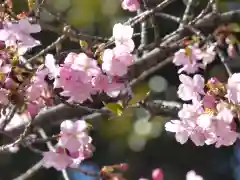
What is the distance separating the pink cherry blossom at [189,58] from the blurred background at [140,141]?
4.81 feet

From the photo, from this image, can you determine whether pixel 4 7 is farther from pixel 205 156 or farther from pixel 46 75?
pixel 205 156

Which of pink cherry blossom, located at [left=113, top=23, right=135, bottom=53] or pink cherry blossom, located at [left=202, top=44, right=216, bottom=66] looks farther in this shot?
pink cherry blossom, located at [left=202, top=44, right=216, bottom=66]

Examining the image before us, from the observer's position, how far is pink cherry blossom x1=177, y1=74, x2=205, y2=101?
1746 mm

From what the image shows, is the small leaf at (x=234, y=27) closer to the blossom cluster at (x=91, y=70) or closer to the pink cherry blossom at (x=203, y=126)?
the pink cherry blossom at (x=203, y=126)

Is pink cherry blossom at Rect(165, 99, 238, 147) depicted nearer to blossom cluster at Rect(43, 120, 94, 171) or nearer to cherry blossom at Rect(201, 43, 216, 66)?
blossom cluster at Rect(43, 120, 94, 171)

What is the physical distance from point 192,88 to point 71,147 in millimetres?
352

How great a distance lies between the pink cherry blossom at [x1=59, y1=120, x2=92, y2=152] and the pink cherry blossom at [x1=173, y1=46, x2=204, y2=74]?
0.66 m

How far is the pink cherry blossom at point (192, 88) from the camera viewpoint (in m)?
1.75

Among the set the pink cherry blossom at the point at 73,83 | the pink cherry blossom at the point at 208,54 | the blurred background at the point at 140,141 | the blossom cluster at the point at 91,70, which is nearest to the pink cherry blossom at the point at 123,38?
the blossom cluster at the point at 91,70

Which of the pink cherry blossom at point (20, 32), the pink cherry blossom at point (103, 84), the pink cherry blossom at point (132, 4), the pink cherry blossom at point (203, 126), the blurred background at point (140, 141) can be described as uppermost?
the blurred background at point (140, 141)

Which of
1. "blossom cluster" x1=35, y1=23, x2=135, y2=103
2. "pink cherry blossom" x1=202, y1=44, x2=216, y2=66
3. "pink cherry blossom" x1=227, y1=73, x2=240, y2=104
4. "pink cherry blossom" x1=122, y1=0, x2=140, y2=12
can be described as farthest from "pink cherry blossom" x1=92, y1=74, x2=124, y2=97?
"pink cherry blossom" x1=202, y1=44, x2=216, y2=66

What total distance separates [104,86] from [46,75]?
137 millimetres

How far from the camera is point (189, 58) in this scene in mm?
2246

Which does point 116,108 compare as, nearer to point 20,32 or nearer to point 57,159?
point 57,159
